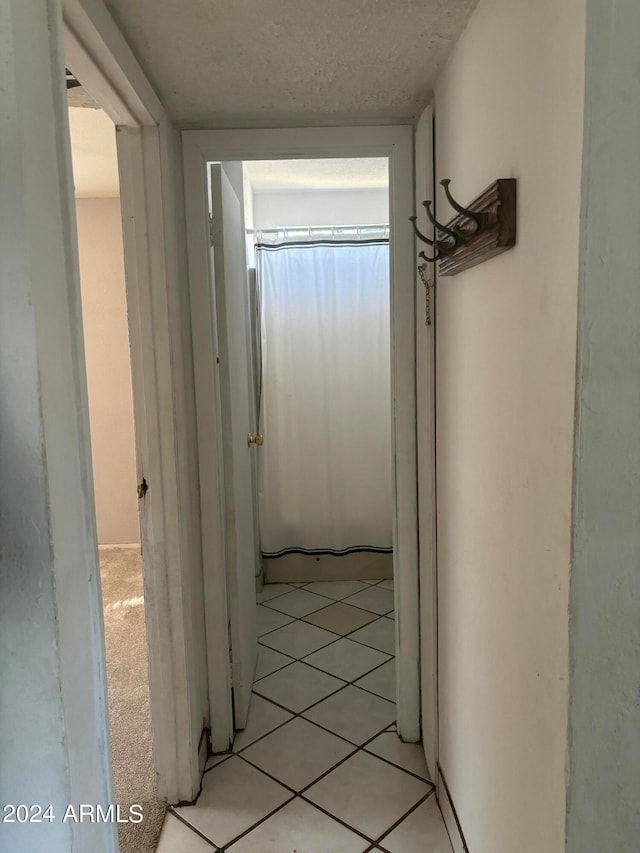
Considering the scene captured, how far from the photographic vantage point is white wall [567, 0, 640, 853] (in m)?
0.73

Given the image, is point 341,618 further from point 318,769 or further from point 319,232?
point 319,232

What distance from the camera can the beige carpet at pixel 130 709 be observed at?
5.54ft

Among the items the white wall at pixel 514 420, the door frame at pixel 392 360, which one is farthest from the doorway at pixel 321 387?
the white wall at pixel 514 420

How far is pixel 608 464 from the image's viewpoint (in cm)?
77

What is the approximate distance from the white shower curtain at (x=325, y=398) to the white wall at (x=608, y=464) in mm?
2524

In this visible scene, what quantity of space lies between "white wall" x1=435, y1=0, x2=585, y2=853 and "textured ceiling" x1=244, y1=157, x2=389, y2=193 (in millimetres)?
1431

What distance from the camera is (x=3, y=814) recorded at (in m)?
0.80

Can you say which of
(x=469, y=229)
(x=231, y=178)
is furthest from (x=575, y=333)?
(x=231, y=178)

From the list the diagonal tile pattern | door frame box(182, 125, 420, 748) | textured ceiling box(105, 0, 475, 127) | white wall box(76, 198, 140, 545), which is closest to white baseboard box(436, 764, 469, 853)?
door frame box(182, 125, 420, 748)

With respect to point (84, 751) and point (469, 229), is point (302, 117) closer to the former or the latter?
point (469, 229)

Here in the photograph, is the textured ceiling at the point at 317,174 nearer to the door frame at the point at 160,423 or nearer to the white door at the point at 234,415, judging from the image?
the white door at the point at 234,415

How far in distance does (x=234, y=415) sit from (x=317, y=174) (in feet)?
5.30

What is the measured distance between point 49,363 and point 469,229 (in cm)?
83

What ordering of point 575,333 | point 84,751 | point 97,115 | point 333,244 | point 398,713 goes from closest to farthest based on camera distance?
point 575,333
point 84,751
point 398,713
point 97,115
point 333,244
